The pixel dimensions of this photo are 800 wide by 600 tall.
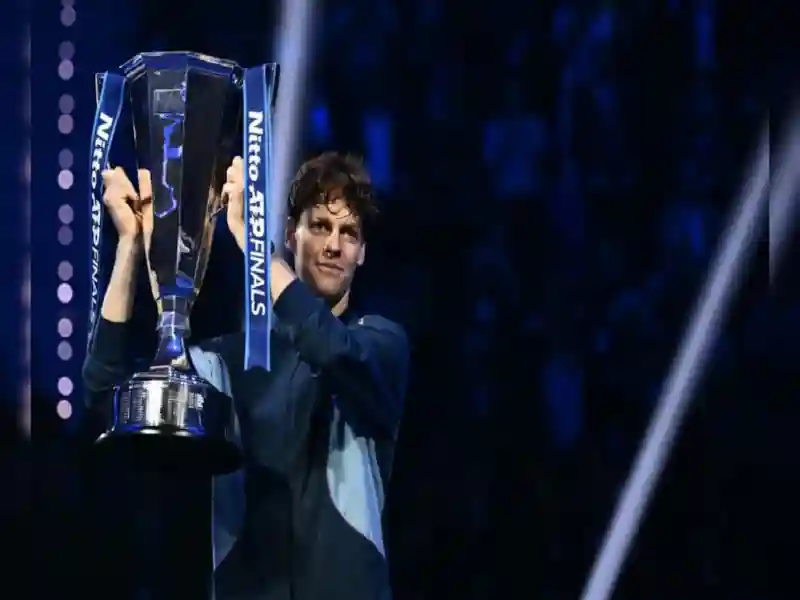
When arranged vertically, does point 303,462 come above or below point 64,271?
below

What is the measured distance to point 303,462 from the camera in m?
1.70

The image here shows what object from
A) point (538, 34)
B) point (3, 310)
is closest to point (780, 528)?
point (538, 34)

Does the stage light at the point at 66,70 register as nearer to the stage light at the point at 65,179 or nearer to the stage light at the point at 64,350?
the stage light at the point at 65,179

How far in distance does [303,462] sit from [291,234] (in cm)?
33

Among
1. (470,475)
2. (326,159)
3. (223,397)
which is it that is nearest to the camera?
(223,397)

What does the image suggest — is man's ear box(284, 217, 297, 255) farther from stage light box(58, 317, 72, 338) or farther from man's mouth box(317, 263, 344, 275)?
stage light box(58, 317, 72, 338)

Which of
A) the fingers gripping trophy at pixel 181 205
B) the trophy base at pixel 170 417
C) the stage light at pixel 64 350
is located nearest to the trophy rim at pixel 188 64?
the fingers gripping trophy at pixel 181 205

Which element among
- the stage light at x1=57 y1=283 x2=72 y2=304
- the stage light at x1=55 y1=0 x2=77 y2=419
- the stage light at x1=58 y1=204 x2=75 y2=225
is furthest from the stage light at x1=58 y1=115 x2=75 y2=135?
the stage light at x1=57 y1=283 x2=72 y2=304

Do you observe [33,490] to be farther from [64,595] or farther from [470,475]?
[470,475]

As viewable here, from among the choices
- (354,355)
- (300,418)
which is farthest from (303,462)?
(354,355)

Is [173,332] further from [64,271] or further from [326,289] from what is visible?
[64,271]

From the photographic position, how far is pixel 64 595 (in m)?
1.90

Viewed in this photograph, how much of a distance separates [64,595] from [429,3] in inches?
39.7

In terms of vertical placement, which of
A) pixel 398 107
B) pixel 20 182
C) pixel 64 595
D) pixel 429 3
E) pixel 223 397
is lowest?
pixel 64 595
